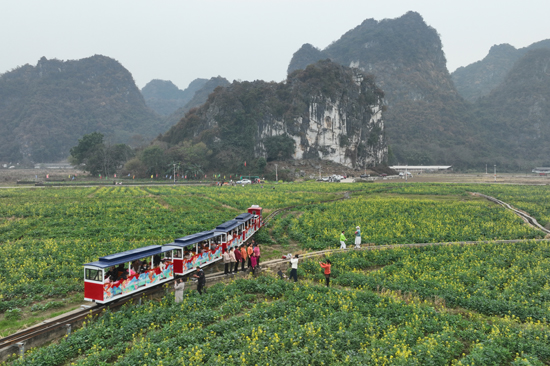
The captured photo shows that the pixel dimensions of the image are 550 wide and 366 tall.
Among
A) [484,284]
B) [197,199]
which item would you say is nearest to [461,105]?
[197,199]

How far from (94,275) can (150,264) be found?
93.8 inches

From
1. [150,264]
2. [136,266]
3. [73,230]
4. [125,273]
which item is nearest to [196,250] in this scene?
[150,264]

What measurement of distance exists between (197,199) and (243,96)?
68.8 meters

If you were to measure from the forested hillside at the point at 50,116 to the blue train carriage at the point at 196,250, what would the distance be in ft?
467

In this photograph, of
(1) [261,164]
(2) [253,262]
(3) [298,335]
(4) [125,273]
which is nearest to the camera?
(3) [298,335]

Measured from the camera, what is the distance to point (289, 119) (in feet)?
331

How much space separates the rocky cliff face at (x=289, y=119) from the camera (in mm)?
99812

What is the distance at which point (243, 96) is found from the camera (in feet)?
340

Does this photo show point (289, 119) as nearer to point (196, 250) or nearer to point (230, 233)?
point (230, 233)

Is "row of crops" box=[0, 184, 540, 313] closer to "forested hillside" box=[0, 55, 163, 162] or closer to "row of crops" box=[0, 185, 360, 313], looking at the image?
"row of crops" box=[0, 185, 360, 313]

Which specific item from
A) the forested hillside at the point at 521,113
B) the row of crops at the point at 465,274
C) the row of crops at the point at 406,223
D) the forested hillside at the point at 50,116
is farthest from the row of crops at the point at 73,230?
the forested hillside at the point at 521,113

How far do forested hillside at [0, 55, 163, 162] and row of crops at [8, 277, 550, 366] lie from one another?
14815cm

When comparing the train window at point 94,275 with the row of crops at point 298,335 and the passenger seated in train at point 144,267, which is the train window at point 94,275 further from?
the passenger seated in train at point 144,267

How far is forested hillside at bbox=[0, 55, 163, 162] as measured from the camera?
513 feet
